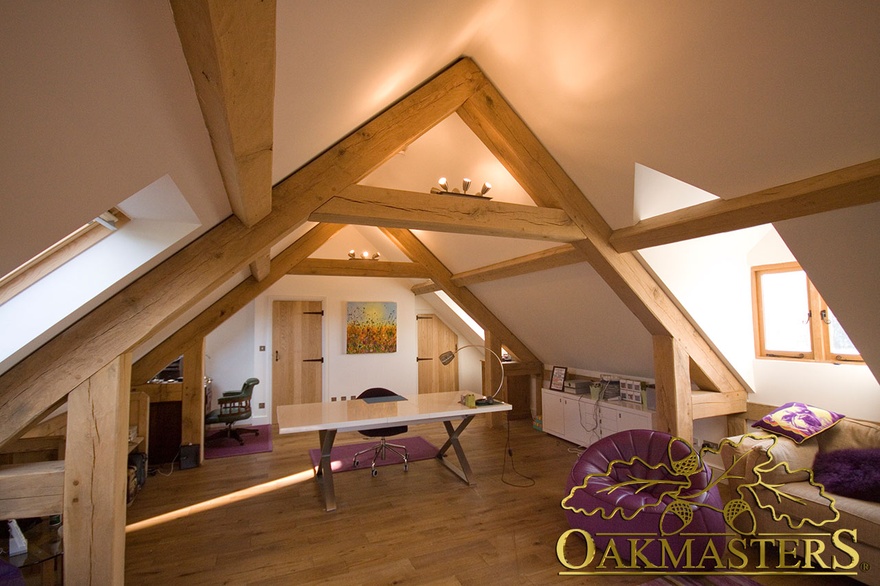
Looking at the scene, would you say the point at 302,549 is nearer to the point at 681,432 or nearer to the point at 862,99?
the point at 681,432

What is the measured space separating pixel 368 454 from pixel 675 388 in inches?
136

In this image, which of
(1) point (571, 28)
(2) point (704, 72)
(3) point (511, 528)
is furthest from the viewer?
(3) point (511, 528)

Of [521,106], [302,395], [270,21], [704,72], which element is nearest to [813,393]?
[704,72]

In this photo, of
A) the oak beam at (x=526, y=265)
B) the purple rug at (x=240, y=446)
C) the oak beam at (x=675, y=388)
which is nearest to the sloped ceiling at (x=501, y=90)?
the oak beam at (x=526, y=265)

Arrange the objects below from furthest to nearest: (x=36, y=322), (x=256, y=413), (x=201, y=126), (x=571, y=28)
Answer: (x=256, y=413) → (x=571, y=28) → (x=36, y=322) → (x=201, y=126)

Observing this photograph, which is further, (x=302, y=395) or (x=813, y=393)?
(x=302, y=395)

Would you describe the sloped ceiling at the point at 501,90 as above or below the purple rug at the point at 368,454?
above

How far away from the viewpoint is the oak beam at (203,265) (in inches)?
77.1

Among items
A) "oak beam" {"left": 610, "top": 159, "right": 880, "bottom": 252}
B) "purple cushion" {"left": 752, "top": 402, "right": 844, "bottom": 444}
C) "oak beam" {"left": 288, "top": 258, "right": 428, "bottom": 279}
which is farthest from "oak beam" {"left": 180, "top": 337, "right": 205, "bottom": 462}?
"purple cushion" {"left": 752, "top": 402, "right": 844, "bottom": 444}

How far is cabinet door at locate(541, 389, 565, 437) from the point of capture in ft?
18.5

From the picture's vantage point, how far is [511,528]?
3.26m

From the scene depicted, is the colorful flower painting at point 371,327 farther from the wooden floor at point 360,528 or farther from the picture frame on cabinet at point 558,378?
the picture frame on cabinet at point 558,378

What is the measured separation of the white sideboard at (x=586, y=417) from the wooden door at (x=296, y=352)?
12.6 feet

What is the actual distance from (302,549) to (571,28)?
3.84 metres
